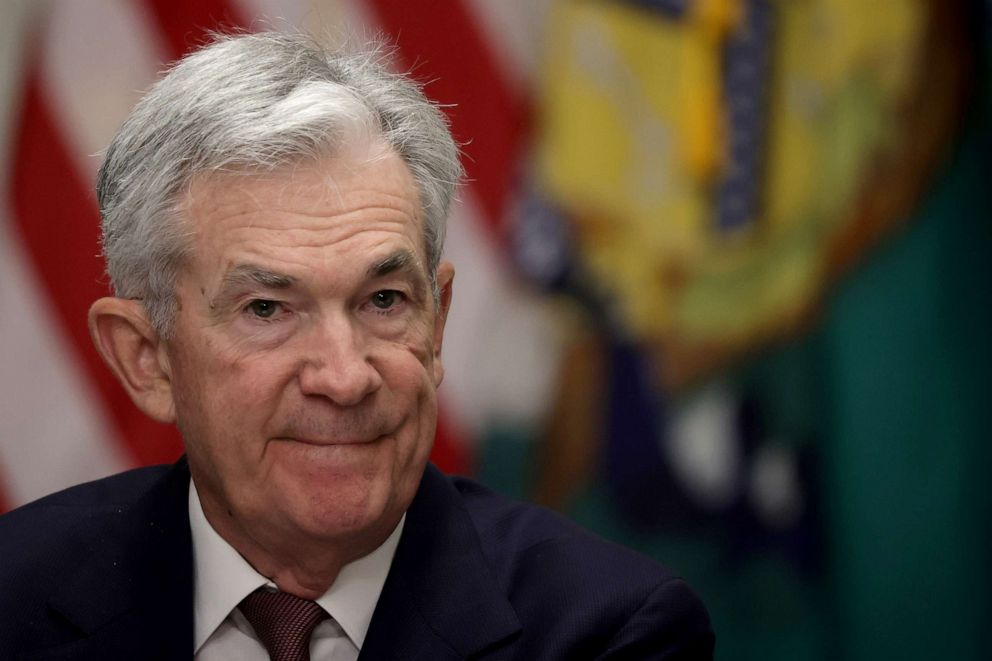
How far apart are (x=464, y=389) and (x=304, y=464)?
1611 mm

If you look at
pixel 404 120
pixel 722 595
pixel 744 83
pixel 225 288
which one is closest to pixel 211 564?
pixel 225 288

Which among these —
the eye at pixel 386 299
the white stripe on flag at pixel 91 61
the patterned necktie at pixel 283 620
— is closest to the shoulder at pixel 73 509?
the patterned necktie at pixel 283 620

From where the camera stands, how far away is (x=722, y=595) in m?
3.26

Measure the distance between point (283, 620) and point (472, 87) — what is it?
1803 mm

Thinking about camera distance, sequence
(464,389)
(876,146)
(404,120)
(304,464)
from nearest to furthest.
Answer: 1. (304,464)
2. (404,120)
3. (876,146)
4. (464,389)

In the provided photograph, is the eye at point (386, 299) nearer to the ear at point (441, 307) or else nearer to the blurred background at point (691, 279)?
the ear at point (441, 307)

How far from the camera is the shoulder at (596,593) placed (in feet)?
6.08

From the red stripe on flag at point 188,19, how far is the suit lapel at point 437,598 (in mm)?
1705

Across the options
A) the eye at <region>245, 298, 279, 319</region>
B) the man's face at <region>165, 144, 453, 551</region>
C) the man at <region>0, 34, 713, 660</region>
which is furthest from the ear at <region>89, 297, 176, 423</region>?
the eye at <region>245, 298, 279, 319</region>

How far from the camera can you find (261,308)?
1765 millimetres

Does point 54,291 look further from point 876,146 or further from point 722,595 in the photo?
point 876,146

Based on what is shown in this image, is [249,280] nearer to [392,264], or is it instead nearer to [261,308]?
[261,308]

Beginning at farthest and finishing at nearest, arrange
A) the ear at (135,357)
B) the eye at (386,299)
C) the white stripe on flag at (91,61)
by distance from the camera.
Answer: the white stripe on flag at (91,61)
the ear at (135,357)
the eye at (386,299)

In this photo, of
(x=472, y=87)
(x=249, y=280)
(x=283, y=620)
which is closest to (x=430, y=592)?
(x=283, y=620)
